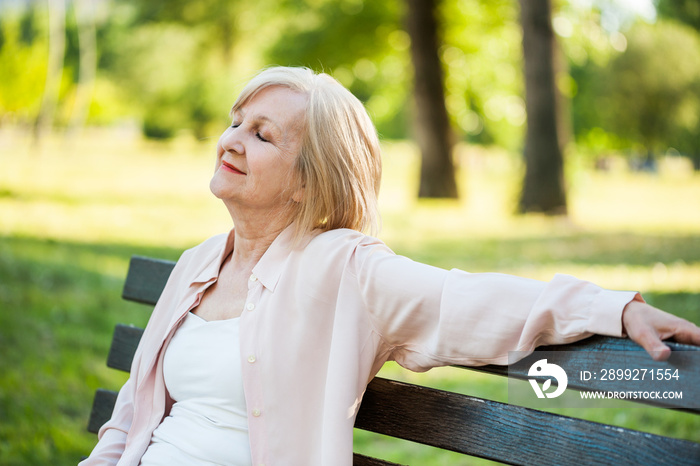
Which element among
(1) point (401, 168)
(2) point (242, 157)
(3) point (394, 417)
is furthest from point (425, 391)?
(1) point (401, 168)

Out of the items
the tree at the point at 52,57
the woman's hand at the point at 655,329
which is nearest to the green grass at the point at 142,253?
the woman's hand at the point at 655,329

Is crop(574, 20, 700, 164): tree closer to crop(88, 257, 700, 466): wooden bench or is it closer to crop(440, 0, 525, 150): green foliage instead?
crop(440, 0, 525, 150): green foliage

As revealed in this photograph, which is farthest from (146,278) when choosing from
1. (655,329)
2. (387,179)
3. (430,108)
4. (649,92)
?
(649,92)

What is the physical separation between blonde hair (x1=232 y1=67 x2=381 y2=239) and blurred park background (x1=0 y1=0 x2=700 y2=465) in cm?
18

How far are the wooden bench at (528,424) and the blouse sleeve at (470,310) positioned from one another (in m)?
0.07

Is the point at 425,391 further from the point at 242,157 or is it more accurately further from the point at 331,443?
the point at 242,157

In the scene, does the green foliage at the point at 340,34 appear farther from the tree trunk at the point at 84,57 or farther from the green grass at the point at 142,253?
the tree trunk at the point at 84,57

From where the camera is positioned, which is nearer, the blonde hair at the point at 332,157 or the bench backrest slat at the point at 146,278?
the blonde hair at the point at 332,157

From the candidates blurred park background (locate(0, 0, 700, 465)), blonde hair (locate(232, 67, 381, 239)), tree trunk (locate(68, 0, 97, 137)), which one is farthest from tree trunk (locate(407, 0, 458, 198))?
tree trunk (locate(68, 0, 97, 137))

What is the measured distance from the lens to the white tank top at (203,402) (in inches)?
78.2

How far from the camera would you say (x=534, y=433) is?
1.80m

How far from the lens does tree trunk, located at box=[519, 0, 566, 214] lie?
12633 millimetres

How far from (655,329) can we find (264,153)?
1.13 m

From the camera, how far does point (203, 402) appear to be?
206 cm
